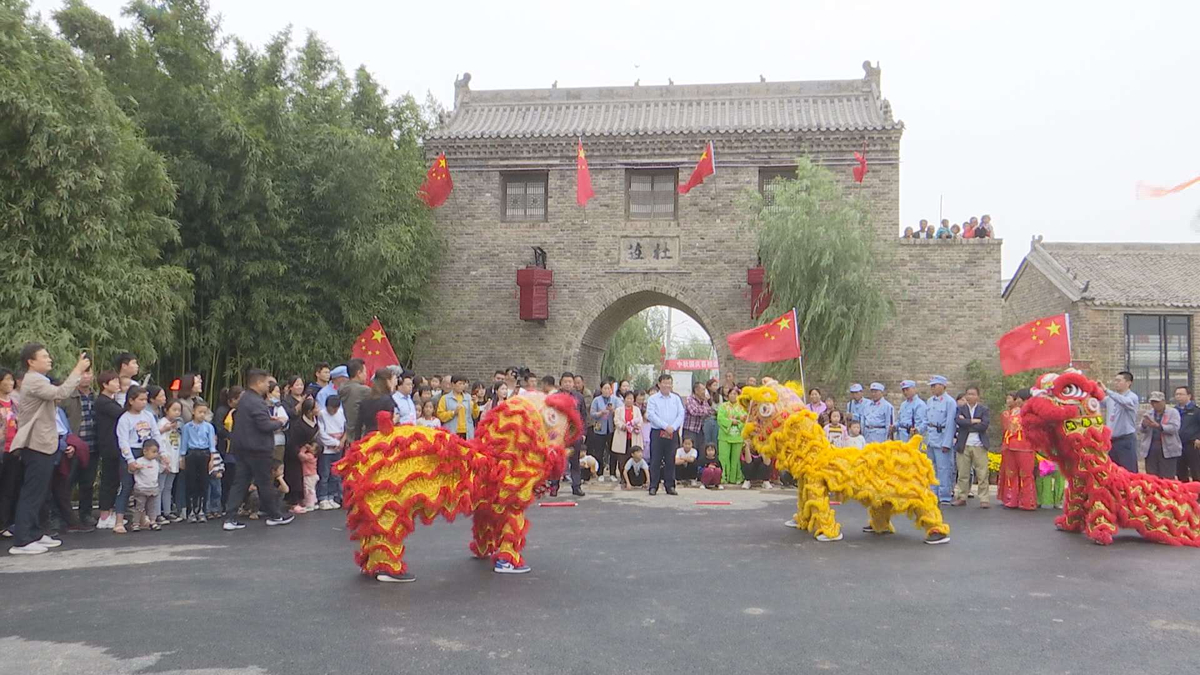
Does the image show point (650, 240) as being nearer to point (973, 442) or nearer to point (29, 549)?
point (973, 442)

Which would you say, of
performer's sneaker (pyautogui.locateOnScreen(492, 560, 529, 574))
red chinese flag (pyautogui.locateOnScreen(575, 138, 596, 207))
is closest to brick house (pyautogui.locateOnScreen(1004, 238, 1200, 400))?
red chinese flag (pyautogui.locateOnScreen(575, 138, 596, 207))

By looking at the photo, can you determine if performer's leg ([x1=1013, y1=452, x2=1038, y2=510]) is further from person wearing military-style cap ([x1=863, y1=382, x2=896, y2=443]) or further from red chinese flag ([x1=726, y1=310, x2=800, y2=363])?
red chinese flag ([x1=726, y1=310, x2=800, y2=363])

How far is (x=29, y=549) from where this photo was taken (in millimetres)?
6801

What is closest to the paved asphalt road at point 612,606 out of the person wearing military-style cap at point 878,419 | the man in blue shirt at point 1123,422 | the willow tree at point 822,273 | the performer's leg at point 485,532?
the performer's leg at point 485,532

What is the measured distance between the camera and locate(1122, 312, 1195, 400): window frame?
17922 millimetres

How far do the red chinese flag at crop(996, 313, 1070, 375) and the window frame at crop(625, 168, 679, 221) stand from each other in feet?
25.7

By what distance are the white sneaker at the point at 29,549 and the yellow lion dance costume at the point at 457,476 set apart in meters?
2.72

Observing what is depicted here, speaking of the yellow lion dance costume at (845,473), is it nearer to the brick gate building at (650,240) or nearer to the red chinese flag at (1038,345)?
the red chinese flag at (1038,345)

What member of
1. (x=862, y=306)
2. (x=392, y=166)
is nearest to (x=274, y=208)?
(x=392, y=166)

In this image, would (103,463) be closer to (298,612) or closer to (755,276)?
(298,612)

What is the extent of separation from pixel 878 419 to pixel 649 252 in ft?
23.5

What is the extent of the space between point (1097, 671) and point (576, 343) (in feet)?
44.4

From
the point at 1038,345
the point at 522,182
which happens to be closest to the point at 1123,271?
the point at 1038,345

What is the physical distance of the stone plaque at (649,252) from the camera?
17281mm
